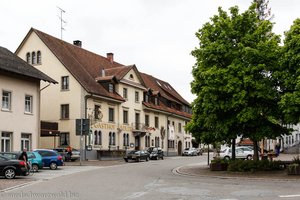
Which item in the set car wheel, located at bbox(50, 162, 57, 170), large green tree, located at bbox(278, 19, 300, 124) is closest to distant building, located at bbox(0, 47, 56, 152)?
car wheel, located at bbox(50, 162, 57, 170)

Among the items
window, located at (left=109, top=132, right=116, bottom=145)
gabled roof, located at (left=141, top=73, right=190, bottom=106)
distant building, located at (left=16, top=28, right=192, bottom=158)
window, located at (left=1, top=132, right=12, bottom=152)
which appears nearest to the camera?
window, located at (left=1, top=132, right=12, bottom=152)

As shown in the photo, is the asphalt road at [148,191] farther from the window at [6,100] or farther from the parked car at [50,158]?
the window at [6,100]

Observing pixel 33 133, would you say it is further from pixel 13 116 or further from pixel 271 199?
pixel 271 199

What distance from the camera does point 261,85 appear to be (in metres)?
26.5

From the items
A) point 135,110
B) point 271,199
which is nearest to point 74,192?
point 271,199

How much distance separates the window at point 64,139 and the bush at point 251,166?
2316 centimetres

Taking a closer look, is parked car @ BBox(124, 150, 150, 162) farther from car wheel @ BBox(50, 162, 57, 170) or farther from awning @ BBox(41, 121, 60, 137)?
car wheel @ BBox(50, 162, 57, 170)

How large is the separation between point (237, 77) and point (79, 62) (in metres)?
28.4

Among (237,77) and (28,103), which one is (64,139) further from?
(237,77)

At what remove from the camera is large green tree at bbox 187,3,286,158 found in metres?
26.9

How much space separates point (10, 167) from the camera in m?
24.3

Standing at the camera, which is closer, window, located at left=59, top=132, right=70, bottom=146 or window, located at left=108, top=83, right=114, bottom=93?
window, located at left=59, top=132, right=70, bottom=146

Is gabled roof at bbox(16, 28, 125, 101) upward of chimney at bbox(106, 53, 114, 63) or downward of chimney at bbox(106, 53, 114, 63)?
downward

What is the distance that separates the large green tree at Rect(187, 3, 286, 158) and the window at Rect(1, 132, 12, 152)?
50.1 feet
